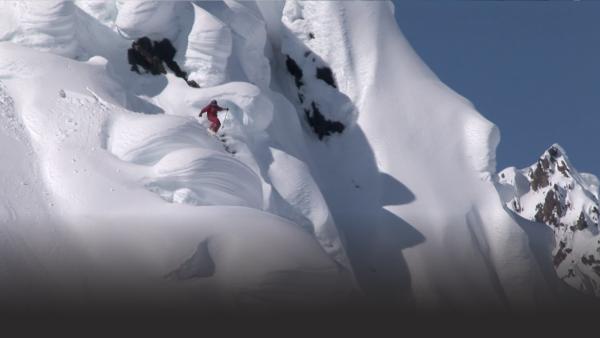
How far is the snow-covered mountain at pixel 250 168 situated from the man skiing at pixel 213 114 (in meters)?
0.18

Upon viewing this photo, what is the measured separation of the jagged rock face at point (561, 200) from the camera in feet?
198

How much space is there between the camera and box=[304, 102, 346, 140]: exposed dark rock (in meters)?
18.8

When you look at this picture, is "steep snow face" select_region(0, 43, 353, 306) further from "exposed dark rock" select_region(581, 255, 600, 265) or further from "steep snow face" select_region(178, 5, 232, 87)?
"exposed dark rock" select_region(581, 255, 600, 265)

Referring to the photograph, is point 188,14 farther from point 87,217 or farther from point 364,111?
point 87,217

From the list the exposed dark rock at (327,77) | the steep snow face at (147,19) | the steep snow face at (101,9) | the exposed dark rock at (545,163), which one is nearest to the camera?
the steep snow face at (147,19)

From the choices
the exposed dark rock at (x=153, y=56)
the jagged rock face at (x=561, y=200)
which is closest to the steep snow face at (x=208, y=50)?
the exposed dark rock at (x=153, y=56)

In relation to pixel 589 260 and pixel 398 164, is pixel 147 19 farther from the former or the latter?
pixel 589 260

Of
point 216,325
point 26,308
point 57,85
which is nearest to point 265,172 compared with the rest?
point 57,85

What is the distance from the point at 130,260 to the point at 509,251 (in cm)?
1014

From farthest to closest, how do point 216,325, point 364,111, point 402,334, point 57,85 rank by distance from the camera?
point 364,111, point 57,85, point 216,325, point 402,334

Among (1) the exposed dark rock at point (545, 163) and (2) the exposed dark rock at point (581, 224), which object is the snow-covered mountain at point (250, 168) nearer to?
(2) the exposed dark rock at point (581, 224)

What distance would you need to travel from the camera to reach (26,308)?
582cm

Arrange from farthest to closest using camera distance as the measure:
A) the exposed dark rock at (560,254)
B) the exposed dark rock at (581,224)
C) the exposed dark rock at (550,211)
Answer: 1. the exposed dark rock at (550,211)
2. the exposed dark rock at (581,224)
3. the exposed dark rock at (560,254)

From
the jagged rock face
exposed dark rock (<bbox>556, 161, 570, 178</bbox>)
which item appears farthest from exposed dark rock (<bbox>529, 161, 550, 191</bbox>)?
exposed dark rock (<bbox>556, 161, 570, 178</bbox>)
